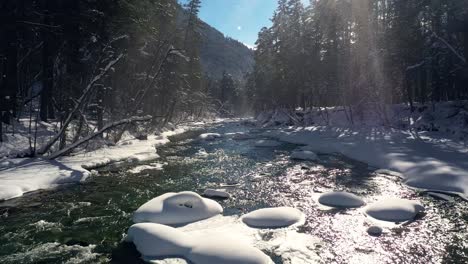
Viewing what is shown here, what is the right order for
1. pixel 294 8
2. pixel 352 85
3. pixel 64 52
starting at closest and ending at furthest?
pixel 64 52, pixel 352 85, pixel 294 8

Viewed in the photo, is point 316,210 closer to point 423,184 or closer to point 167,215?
point 167,215

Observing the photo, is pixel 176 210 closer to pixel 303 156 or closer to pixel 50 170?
pixel 50 170

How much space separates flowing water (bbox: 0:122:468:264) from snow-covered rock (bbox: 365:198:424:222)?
321mm

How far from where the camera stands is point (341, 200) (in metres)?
12.3

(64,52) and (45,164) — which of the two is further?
(64,52)

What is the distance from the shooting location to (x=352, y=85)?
4106 cm

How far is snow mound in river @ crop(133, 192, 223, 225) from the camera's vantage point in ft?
34.5

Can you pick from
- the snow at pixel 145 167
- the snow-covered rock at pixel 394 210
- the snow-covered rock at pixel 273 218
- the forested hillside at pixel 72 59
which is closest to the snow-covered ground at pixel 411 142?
the snow-covered rock at pixel 394 210

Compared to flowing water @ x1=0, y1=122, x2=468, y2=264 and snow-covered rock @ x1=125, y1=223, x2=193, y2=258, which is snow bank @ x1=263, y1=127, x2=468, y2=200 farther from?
snow-covered rock @ x1=125, y1=223, x2=193, y2=258

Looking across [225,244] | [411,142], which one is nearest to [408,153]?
[411,142]

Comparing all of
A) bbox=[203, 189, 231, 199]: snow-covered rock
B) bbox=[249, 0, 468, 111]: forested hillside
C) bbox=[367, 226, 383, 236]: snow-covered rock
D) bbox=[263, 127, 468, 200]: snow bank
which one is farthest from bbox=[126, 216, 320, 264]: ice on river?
bbox=[249, 0, 468, 111]: forested hillside

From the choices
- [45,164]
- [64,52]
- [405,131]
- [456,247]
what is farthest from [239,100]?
[456,247]

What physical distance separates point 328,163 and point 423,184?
22.5 feet

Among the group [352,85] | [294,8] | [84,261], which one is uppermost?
[294,8]
